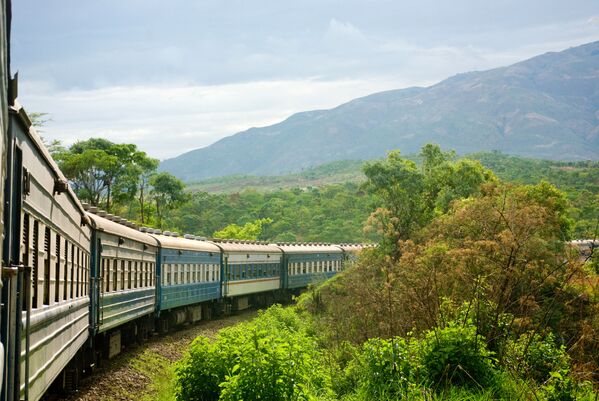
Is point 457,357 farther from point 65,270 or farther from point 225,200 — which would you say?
point 225,200

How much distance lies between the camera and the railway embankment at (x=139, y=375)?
1375 centimetres

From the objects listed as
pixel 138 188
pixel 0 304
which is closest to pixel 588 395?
pixel 0 304

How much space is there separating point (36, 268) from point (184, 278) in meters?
18.6

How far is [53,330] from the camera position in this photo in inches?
337

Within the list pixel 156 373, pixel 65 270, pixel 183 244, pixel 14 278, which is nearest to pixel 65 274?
pixel 65 270

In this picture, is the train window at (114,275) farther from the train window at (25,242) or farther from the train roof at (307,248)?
the train roof at (307,248)

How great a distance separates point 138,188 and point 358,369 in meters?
53.4

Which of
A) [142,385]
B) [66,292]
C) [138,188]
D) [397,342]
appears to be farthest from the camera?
[138,188]

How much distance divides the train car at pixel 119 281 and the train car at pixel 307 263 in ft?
56.5

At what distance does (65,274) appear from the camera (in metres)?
9.35

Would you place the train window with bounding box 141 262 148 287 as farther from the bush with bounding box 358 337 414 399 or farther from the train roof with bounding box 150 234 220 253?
the bush with bounding box 358 337 414 399

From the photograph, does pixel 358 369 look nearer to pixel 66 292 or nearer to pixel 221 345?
pixel 221 345

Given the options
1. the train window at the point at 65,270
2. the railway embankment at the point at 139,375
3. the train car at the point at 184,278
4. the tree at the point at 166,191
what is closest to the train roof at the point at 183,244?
the train car at the point at 184,278

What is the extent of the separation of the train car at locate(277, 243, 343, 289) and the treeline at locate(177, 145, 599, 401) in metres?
15.3
